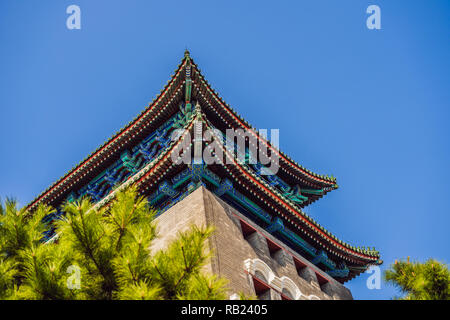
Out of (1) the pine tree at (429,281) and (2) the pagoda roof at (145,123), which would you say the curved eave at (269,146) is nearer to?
(2) the pagoda roof at (145,123)

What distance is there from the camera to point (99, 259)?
8547 millimetres

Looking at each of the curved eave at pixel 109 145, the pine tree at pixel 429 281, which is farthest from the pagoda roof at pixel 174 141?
the pine tree at pixel 429 281

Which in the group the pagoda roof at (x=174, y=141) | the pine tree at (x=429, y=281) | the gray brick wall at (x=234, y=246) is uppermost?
the pagoda roof at (x=174, y=141)

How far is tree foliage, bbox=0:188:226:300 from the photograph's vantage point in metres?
7.84

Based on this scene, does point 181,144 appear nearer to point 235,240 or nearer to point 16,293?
point 235,240

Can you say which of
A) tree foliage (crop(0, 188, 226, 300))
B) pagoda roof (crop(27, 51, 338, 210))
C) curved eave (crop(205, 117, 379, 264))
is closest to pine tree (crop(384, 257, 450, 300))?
tree foliage (crop(0, 188, 226, 300))

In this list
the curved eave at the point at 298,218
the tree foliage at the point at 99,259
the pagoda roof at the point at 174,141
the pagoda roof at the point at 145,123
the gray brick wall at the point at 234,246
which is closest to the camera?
the tree foliage at the point at 99,259

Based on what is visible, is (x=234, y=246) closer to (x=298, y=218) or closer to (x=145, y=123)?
(x=298, y=218)

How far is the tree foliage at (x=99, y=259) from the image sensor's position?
784cm

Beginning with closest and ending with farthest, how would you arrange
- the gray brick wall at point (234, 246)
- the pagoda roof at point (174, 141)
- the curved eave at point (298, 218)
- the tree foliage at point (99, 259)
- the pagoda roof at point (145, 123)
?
the tree foliage at point (99, 259)
the gray brick wall at point (234, 246)
the curved eave at point (298, 218)
the pagoda roof at point (174, 141)
the pagoda roof at point (145, 123)

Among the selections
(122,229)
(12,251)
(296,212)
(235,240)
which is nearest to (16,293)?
(12,251)

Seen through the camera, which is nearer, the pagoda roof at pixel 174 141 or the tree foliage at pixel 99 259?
the tree foliage at pixel 99 259

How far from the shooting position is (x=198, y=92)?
64.5 ft

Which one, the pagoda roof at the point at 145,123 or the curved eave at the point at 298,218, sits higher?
the pagoda roof at the point at 145,123
